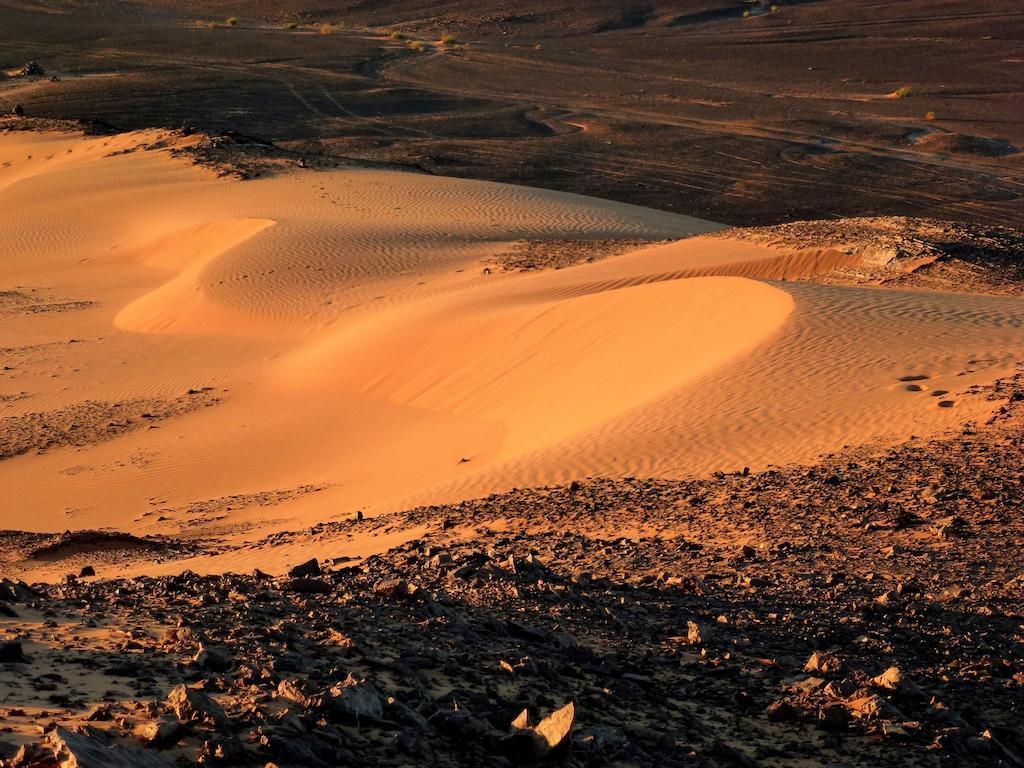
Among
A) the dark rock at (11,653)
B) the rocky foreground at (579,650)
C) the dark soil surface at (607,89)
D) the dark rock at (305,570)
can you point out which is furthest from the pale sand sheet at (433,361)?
the dark soil surface at (607,89)

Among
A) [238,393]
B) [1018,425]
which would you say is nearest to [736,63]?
[238,393]

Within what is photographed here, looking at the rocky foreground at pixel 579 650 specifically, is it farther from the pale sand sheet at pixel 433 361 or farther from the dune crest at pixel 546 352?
the dune crest at pixel 546 352

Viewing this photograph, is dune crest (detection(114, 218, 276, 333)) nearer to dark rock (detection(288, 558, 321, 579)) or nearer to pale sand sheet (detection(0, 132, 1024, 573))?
pale sand sheet (detection(0, 132, 1024, 573))

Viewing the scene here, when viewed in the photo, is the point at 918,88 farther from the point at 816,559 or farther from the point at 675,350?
the point at 816,559

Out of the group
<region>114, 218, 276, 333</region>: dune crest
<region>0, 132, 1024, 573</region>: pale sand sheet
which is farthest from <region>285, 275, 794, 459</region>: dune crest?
<region>114, 218, 276, 333</region>: dune crest

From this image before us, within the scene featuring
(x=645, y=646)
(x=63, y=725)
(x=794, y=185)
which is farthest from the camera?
(x=794, y=185)

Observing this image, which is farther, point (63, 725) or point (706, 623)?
point (706, 623)

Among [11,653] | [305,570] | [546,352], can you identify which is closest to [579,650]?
[305,570]

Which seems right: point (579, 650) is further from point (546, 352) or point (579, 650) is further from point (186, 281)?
point (186, 281)
